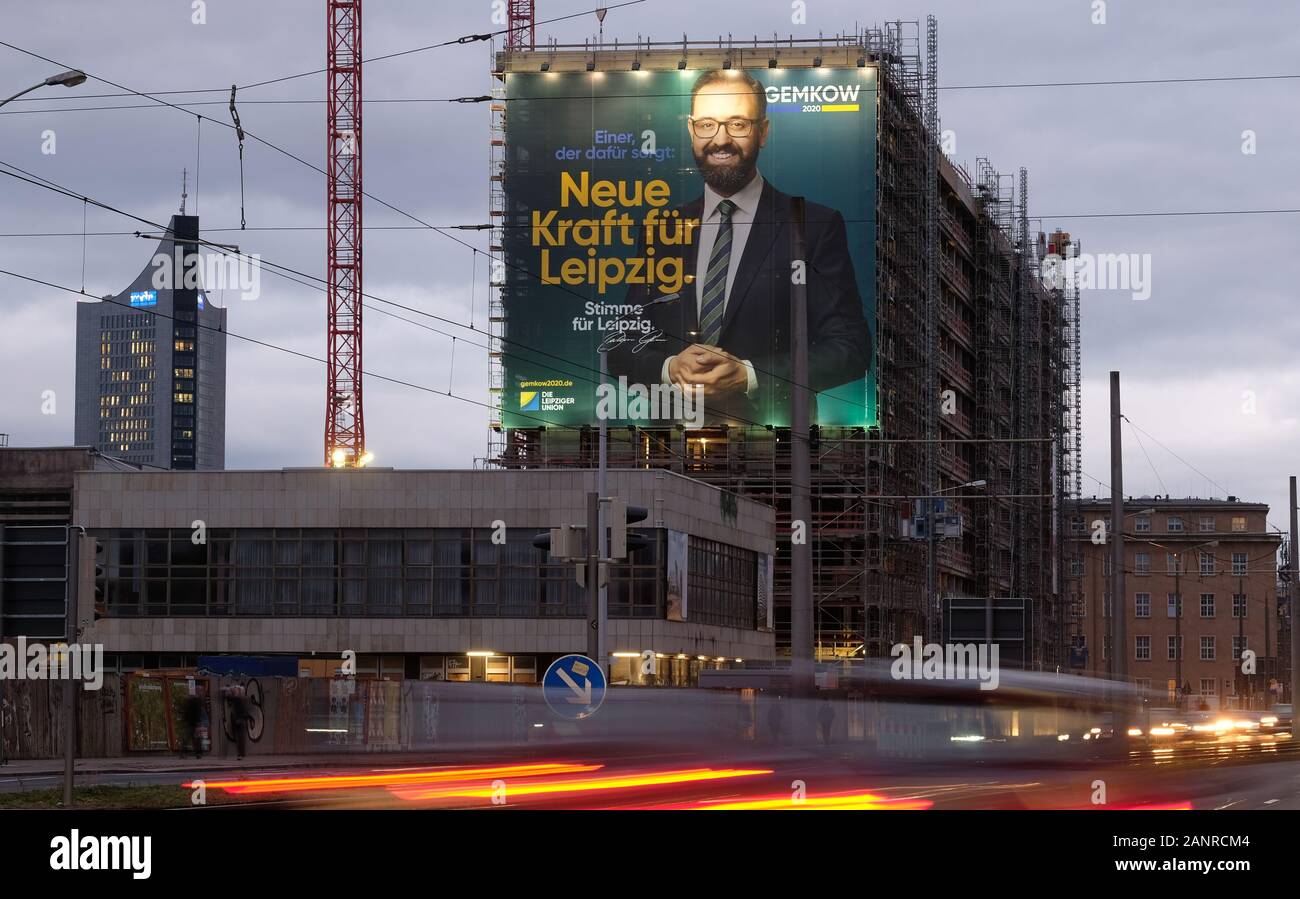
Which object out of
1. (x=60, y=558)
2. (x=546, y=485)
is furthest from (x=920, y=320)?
(x=60, y=558)

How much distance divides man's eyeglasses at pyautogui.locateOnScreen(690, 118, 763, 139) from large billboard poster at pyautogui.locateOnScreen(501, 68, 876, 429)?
0.06m

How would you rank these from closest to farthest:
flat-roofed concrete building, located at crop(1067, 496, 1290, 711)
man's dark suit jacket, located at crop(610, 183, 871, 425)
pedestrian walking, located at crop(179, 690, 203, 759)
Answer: pedestrian walking, located at crop(179, 690, 203, 759), man's dark suit jacket, located at crop(610, 183, 871, 425), flat-roofed concrete building, located at crop(1067, 496, 1290, 711)

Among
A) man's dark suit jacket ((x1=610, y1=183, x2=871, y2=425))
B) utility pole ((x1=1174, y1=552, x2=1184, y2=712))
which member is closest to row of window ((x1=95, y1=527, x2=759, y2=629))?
man's dark suit jacket ((x1=610, y1=183, x2=871, y2=425))

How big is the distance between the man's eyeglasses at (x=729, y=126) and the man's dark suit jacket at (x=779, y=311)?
2.68 metres

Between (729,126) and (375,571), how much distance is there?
30.3 meters

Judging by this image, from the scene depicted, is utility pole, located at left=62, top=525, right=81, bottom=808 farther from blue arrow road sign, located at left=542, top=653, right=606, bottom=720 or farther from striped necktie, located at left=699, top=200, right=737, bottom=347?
striped necktie, located at left=699, top=200, right=737, bottom=347

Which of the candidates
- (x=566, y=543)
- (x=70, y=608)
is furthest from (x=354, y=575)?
(x=70, y=608)

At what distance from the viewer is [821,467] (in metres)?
79.0

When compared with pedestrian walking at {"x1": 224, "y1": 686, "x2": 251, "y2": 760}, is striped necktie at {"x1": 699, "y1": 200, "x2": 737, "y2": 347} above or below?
above

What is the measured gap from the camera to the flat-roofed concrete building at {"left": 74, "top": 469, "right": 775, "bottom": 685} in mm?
Answer: 57500

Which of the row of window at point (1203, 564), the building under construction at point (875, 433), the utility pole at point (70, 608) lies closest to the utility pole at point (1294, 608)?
the building under construction at point (875, 433)

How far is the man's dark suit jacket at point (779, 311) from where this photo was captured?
78000 mm
